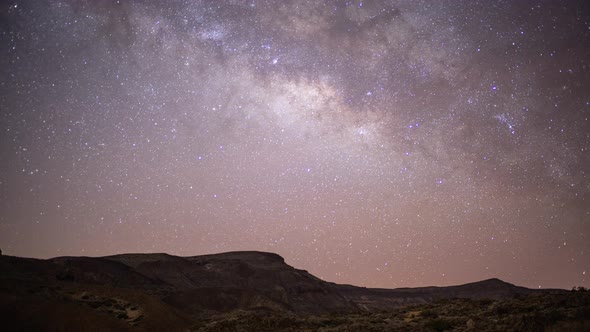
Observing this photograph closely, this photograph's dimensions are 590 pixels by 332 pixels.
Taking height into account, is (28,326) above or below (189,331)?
above

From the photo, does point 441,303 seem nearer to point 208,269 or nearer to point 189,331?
→ point 189,331

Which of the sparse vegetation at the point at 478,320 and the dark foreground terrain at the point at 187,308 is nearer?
the sparse vegetation at the point at 478,320

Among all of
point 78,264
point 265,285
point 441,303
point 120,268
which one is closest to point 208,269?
point 265,285

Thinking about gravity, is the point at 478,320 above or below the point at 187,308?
above

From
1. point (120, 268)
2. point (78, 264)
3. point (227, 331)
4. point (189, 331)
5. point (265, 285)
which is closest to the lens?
point (227, 331)

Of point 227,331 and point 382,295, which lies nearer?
point 227,331

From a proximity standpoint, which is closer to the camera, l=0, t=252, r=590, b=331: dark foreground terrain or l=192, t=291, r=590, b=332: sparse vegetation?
l=192, t=291, r=590, b=332: sparse vegetation

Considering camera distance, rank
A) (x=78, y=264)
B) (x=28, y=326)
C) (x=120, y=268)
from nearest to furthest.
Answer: (x=28, y=326), (x=78, y=264), (x=120, y=268)

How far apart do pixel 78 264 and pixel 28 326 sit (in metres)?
38.4

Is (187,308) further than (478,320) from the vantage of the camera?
Yes

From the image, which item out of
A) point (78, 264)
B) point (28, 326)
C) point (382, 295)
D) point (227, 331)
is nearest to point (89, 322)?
point (28, 326)

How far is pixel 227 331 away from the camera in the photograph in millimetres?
20312

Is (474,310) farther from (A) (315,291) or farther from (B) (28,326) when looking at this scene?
(A) (315,291)

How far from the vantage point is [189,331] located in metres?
21.7
